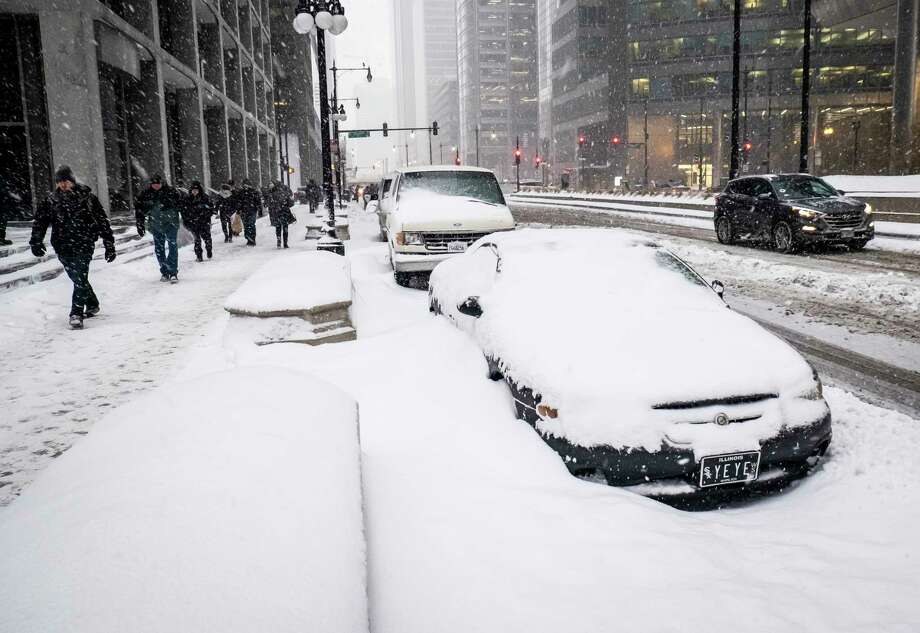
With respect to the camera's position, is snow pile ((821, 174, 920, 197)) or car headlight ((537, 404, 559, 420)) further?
snow pile ((821, 174, 920, 197))

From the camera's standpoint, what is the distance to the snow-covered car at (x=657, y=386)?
3543 millimetres

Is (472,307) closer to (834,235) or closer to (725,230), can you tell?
(834,235)

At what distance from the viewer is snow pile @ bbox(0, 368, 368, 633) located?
1.64 metres

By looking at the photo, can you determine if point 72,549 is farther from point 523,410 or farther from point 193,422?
point 523,410

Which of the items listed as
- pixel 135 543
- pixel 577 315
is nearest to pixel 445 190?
pixel 577 315

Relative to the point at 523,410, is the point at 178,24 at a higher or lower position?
higher

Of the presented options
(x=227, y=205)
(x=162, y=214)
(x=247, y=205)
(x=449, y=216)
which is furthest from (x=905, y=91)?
(x=162, y=214)

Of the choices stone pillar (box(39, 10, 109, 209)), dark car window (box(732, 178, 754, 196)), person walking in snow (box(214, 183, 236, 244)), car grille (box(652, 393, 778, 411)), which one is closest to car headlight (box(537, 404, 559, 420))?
car grille (box(652, 393, 778, 411))

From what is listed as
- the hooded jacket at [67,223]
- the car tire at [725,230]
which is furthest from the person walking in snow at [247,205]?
the car tire at [725,230]

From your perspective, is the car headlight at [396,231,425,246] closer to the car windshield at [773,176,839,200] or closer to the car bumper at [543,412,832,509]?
Answer: the car bumper at [543,412,832,509]

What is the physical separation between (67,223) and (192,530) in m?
7.90

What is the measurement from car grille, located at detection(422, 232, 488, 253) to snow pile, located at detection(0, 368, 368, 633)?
8357 mm

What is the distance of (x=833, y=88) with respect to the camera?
74.4 m

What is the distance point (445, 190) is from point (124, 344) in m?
6.52
